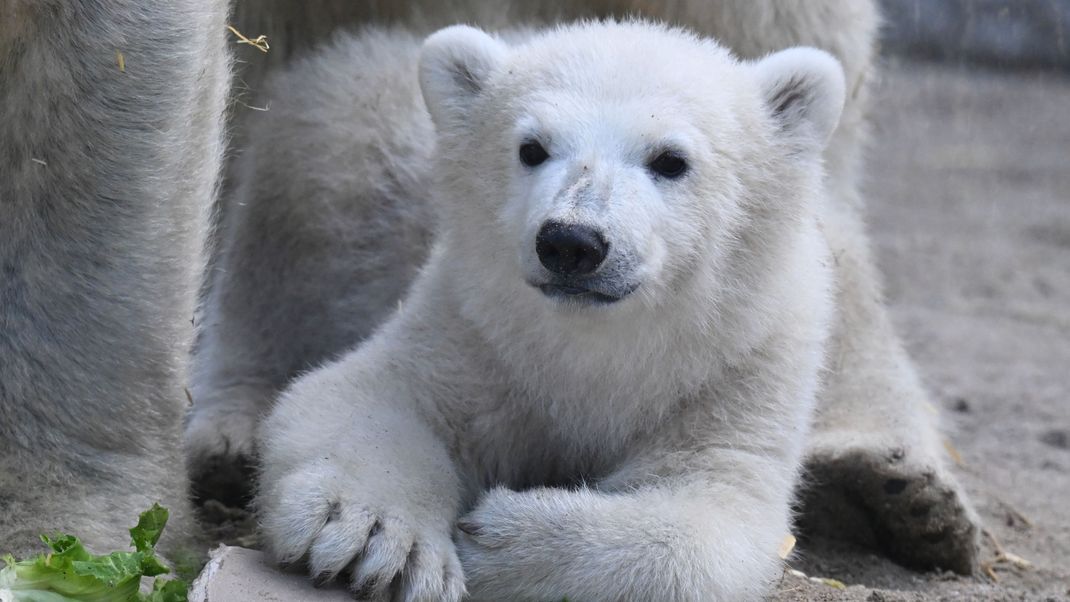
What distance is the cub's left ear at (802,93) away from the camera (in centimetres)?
272

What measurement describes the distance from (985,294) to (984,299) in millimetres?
85

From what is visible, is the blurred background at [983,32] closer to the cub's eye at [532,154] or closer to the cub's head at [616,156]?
the cub's head at [616,156]

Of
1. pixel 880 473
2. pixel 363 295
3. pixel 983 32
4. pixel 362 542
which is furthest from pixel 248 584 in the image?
pixel 983 32

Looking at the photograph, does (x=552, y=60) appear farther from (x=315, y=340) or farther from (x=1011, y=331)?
(x=1011, y=331)

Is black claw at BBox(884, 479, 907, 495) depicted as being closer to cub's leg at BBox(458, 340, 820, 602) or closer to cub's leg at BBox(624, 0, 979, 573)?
cub's leg at BBox(624, 0, 979, 573)

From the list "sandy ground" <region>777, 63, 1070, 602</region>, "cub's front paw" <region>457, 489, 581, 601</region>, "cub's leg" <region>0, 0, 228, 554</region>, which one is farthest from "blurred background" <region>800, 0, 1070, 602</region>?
"cub's leg" <region>0, 0, 228, 554</region>

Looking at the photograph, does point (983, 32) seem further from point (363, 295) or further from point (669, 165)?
point (669, 165)

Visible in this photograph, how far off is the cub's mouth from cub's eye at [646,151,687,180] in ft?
0.74

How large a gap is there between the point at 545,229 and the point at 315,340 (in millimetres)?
1367

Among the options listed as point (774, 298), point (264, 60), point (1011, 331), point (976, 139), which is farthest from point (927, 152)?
point (774, 298)

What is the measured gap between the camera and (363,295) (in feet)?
11.3

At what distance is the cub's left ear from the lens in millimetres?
2717

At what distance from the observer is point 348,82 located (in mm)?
3561

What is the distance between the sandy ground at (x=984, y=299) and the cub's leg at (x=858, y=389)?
0.30 feet
